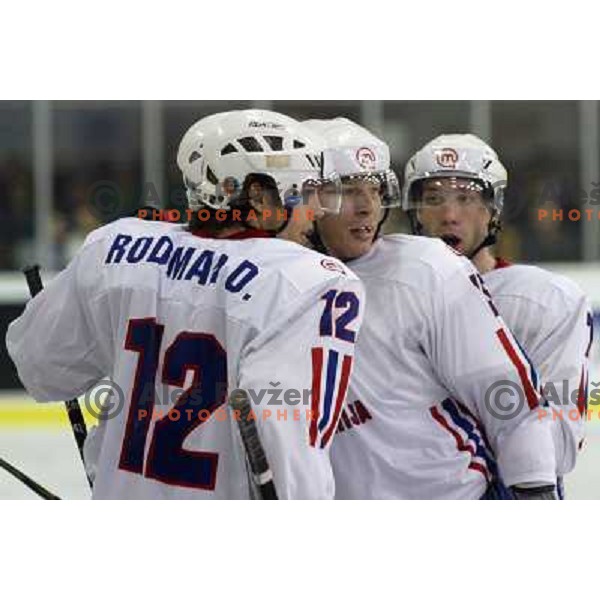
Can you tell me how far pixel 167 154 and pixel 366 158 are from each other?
96.6 inches

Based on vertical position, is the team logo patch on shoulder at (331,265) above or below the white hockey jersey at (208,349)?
above

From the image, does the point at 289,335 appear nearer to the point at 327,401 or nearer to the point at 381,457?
the point at 327,401

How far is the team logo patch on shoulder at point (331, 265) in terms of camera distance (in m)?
2.10

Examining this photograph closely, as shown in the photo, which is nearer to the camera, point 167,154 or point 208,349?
point 208,349

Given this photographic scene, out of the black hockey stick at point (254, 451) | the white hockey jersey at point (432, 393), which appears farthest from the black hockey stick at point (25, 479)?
the black hockey stick at point (254, 451)

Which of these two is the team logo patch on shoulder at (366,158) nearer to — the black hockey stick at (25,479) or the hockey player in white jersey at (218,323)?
the hockey player in white jersey at (218,323)

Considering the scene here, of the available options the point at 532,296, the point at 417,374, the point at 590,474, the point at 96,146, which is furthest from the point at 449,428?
the point at 96,146

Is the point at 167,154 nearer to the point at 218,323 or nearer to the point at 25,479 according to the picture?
the point at 25,479

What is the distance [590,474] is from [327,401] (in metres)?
2.29

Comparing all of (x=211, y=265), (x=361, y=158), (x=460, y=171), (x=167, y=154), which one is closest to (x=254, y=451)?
(x=211, y=265)

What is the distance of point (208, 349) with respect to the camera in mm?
2105

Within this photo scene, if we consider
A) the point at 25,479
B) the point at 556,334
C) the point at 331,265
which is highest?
the point at 331,265

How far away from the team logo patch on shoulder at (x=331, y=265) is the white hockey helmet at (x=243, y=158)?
0.16 meters

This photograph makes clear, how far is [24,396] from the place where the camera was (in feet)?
16.6
